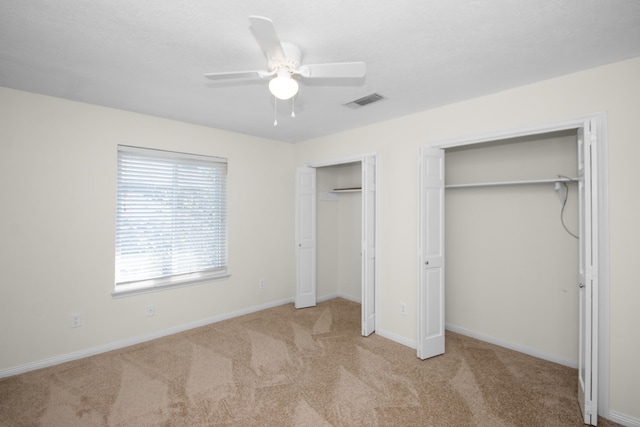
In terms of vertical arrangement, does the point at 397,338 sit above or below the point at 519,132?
below

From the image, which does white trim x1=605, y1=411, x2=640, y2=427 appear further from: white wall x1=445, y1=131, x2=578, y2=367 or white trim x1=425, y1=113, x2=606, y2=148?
white trim x1=425, y1=113, x2=606, y2=148

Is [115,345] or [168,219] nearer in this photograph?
[115,345]

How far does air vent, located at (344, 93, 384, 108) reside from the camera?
2.97m

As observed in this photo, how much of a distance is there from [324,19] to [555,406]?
3.23 metres

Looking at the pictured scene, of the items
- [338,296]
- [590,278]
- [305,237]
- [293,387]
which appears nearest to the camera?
[590,278]

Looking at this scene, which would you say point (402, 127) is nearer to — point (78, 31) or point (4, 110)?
point (78, 31)

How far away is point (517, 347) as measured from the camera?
329cm

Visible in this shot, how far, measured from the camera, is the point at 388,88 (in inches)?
109

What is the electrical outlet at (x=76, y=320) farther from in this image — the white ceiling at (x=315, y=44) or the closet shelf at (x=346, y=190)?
the closet shelf at (x=346, y=190)

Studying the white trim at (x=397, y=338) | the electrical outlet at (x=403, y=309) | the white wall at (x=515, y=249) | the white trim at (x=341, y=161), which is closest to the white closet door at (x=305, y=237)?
the white trim at (x=341, y=161)

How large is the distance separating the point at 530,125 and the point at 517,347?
232 cm

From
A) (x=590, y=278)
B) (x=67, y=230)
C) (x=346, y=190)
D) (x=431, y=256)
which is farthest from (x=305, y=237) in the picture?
(x=590, y=278)

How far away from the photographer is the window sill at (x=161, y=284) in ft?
11.2

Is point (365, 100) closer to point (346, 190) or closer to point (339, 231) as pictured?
point (346, 190)
